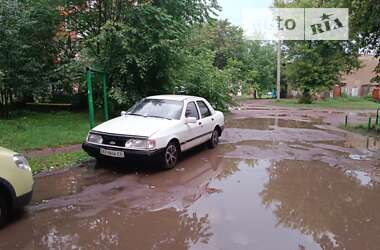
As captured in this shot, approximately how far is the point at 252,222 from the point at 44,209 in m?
3.02

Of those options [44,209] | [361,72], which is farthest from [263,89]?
[44,209]

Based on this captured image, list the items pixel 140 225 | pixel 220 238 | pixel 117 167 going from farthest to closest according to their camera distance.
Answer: pixel 117 167 → pixel 140 225 → pixel 220 238

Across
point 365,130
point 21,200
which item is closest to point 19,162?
point 21,200

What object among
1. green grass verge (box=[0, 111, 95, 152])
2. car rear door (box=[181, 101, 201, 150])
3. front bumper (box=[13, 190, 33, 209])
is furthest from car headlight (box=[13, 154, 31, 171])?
green grass verge (box=[0, 111, 95, 152])

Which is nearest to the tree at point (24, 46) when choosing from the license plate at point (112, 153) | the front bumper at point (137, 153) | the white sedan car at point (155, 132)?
the white sedan car at point (155, 132)

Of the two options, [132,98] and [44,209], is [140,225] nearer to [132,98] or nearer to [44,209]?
[44,209]

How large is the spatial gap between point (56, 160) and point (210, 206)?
13.3ft

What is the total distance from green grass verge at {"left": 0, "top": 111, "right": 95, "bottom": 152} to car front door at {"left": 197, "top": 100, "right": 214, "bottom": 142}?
11.7 ft

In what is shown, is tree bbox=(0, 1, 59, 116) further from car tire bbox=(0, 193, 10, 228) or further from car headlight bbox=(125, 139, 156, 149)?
car tire bbox=(0, 193, 10, 228)

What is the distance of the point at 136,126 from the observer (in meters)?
6.82

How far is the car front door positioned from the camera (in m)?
8.56

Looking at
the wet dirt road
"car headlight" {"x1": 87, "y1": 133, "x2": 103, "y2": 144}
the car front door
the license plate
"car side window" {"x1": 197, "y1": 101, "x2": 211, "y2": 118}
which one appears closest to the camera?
the wet dirt road

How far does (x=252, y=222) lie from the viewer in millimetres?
4457

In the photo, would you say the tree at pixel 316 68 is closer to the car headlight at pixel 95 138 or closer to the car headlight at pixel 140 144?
the car headlight at pixel 140 144
